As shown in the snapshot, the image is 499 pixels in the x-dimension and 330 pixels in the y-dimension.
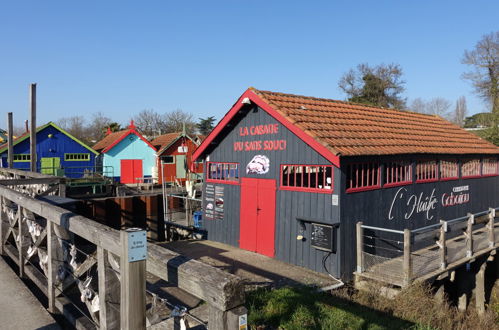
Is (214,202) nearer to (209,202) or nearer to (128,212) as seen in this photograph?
(209,202)

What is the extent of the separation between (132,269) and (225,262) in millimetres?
7630

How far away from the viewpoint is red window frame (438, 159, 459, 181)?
12.9m

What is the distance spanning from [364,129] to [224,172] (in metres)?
4.56

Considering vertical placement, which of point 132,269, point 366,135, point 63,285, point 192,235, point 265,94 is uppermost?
point 265,94

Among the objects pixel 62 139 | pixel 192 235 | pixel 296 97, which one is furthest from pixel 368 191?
pixel 62 139

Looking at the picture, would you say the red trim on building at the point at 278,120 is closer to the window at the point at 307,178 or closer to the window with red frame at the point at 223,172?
the window at the point at 307,178

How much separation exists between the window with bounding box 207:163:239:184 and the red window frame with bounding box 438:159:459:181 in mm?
6743

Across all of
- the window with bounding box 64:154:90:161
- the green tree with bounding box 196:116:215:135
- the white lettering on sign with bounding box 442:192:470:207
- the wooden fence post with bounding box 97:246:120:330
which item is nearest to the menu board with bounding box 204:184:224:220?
the white lettering on sign with bounding box 442:192:470:207

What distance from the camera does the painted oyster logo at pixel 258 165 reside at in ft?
36.2

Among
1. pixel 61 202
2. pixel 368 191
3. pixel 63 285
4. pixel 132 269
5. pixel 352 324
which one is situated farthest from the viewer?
pixel 368 191

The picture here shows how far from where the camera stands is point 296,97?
38.8 feet

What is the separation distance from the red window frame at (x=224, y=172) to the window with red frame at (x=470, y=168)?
8271mm

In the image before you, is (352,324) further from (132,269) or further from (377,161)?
(377,161)

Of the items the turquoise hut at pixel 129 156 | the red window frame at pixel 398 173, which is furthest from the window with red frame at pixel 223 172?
the turquoise hut at pixel 129 156
